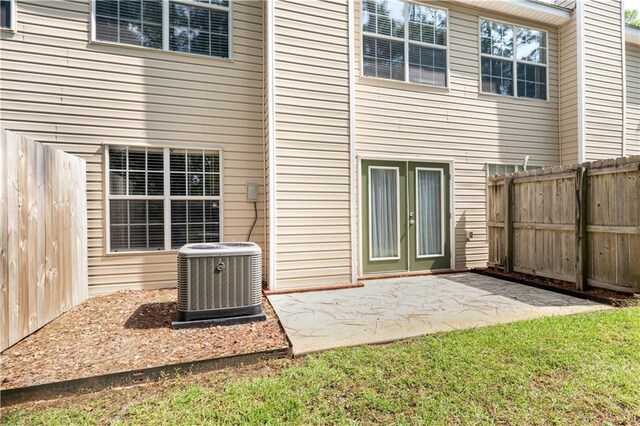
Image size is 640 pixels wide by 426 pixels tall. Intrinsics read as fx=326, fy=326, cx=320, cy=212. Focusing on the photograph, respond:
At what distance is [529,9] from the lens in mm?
6965

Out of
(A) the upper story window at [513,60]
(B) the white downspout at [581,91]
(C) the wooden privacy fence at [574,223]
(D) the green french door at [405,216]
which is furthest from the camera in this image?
(B) the white downspout at [581,91]

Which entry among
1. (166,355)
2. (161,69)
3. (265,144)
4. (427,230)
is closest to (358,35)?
(265,144)

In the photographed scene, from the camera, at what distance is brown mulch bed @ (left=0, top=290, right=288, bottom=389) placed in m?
2.62

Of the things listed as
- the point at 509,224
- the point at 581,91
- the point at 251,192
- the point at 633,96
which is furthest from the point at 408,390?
the point at 633,96

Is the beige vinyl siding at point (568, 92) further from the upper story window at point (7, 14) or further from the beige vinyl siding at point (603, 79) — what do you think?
the upper story window at point (7, 14)

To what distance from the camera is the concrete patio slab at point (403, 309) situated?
3.38m

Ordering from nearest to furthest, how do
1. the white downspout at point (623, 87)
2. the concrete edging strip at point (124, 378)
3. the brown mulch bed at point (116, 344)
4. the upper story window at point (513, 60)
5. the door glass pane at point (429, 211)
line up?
the concrete edging strip at point (124, 378)
the brown mulch bed at point (116, 344)
the door glass pane at point (429, 211)
the upper story window at point (513, 60)
the white downspout at point (623, 87)

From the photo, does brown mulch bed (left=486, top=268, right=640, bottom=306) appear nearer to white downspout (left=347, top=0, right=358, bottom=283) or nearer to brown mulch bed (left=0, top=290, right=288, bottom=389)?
white downspout (left=347, top=0, right=358, bottom=283)

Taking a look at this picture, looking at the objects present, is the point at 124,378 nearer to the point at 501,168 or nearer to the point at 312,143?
the point at 312,143

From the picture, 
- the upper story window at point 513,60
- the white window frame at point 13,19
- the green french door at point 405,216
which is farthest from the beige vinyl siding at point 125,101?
the upper story window at point 513,60

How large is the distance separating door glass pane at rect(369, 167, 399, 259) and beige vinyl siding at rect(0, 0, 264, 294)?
6.91ft

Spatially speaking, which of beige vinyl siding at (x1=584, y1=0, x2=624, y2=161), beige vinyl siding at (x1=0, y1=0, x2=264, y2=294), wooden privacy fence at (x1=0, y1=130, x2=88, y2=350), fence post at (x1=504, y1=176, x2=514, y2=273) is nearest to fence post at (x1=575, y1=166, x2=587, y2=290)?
fence post at (x1=504, y1=176, x2=514, y2=273)

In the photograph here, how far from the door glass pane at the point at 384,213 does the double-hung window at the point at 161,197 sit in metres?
2.80

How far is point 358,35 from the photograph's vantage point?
612 cm
